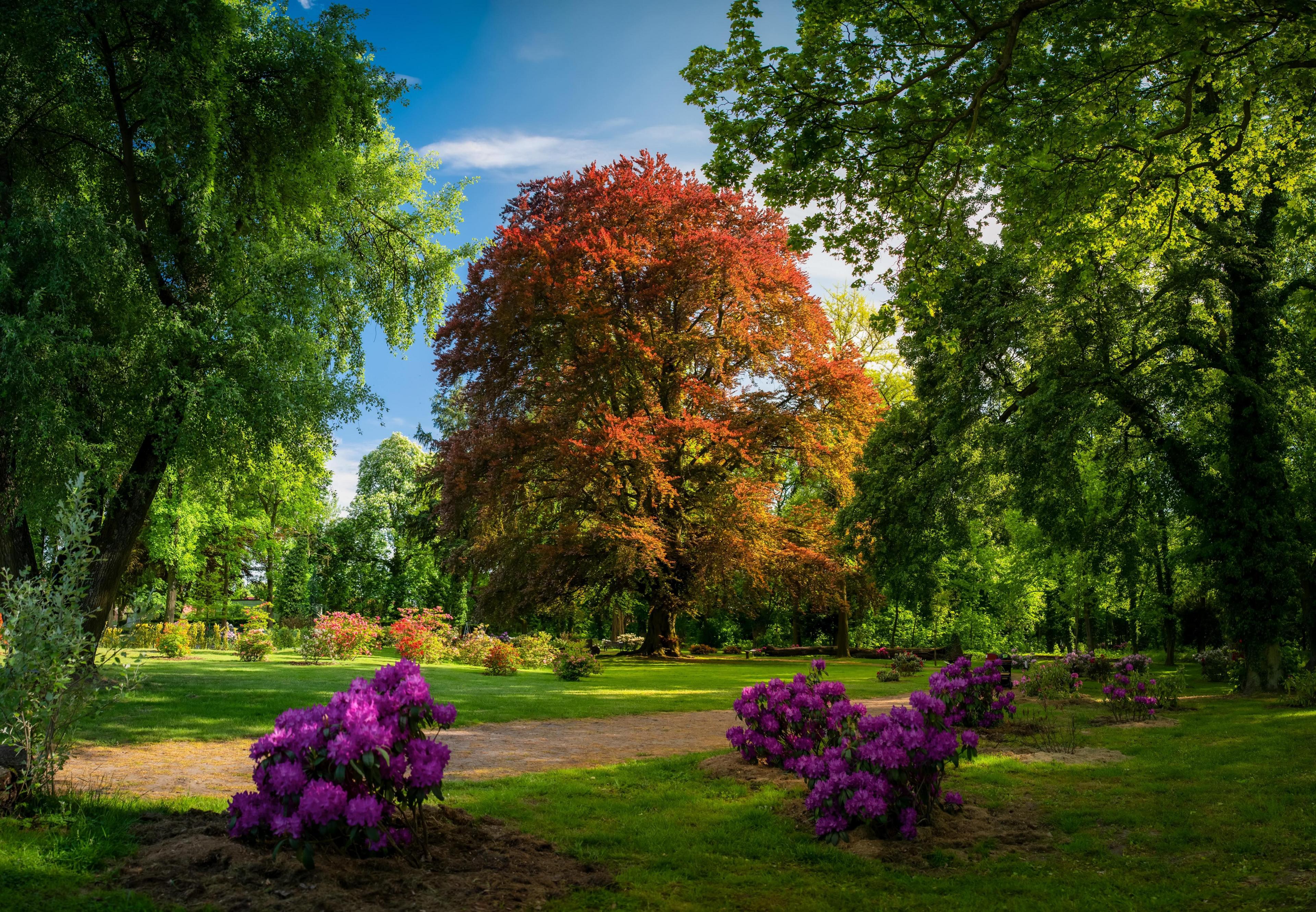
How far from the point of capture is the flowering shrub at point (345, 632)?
20172 millimetres

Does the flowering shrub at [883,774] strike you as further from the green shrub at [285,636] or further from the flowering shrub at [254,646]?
the green shrub at [285,636]

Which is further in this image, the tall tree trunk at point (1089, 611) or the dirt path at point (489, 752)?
the tall tree trunk at point (1089, 611)

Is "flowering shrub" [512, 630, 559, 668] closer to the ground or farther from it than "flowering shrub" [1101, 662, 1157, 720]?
closer to the ground

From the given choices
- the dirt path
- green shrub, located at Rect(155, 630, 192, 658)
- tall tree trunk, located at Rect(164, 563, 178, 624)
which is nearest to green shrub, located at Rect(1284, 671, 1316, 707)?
the dirt path

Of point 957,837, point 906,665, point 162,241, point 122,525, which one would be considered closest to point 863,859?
point 957,837

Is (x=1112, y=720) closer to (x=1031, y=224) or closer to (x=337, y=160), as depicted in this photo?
(x=1031, y=224)

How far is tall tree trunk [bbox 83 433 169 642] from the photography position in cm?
1151

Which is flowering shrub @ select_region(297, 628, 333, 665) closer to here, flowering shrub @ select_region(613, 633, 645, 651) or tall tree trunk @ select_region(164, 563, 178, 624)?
flowering shrub @ select_region(613, 633, 645, 651)

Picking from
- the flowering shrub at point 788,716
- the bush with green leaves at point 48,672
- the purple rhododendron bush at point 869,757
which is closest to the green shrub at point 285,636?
the flowering shrub at point 788,716

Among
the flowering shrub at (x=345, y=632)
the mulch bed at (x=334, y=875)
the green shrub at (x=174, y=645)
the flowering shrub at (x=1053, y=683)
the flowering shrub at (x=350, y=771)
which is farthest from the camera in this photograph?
the green shrub at (x=174, y=645)

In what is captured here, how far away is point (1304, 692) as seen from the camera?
1210 cm

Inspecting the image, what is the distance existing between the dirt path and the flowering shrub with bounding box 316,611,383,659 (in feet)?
35.8

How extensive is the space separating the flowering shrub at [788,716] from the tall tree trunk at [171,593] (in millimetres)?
31953

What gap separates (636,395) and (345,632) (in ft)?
35.8
